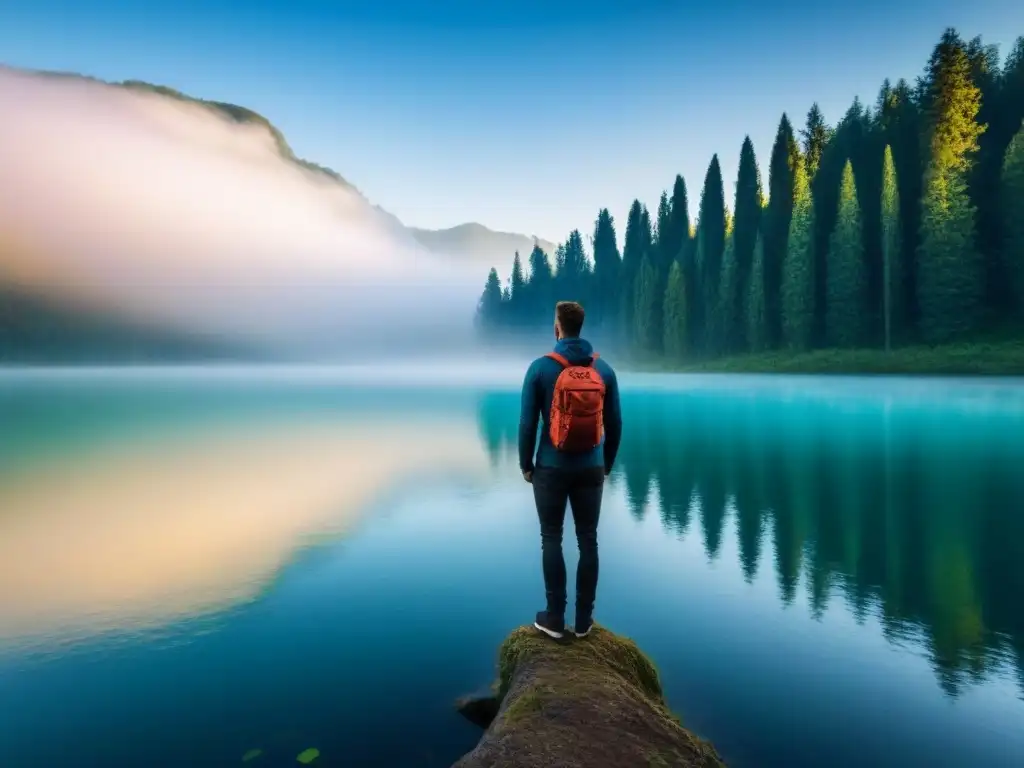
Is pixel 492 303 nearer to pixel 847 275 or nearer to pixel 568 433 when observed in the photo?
pixel 847 275

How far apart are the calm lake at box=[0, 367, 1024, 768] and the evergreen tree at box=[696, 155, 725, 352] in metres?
56.4

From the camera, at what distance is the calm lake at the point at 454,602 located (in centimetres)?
582

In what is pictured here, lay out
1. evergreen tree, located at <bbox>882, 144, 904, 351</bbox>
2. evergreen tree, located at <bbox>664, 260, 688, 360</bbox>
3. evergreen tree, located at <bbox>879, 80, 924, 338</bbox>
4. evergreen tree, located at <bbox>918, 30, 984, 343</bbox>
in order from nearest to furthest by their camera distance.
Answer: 1. evergreen tree, located at <bbox>918, 30, 984, 343</bbox>
2. evergreen tree, located at <bbox>882, 144, 904, 351</bbox>
3. evergreen tree, located at <bbox>879, 80, 924, 338</bbox>
4. evergreen tree, located at <bbox>664, 260, 688, 360</bbox>

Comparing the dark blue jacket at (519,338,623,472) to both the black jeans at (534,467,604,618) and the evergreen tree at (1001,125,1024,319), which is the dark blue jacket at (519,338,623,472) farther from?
the evergreen tree at (1001,125,1024,319)

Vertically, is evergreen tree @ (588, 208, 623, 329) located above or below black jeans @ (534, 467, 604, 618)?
above

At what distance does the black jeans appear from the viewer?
521cm

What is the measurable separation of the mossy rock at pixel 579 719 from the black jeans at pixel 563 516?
0.49m

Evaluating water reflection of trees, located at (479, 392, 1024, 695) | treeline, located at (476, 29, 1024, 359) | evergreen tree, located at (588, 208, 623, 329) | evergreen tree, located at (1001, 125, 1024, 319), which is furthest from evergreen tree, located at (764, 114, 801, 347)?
evergreen tree, located at (588, 208, 623, 329)

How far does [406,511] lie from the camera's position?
15.6m

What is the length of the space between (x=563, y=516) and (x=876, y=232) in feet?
214

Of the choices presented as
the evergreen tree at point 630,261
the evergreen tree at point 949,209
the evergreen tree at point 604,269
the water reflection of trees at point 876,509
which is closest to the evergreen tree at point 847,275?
the evergreen tree at point 949,209

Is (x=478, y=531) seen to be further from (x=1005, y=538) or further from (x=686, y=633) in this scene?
(x=1005, y=538)

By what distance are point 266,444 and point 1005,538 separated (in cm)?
2656

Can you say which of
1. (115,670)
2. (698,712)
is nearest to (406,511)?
(115,670)
